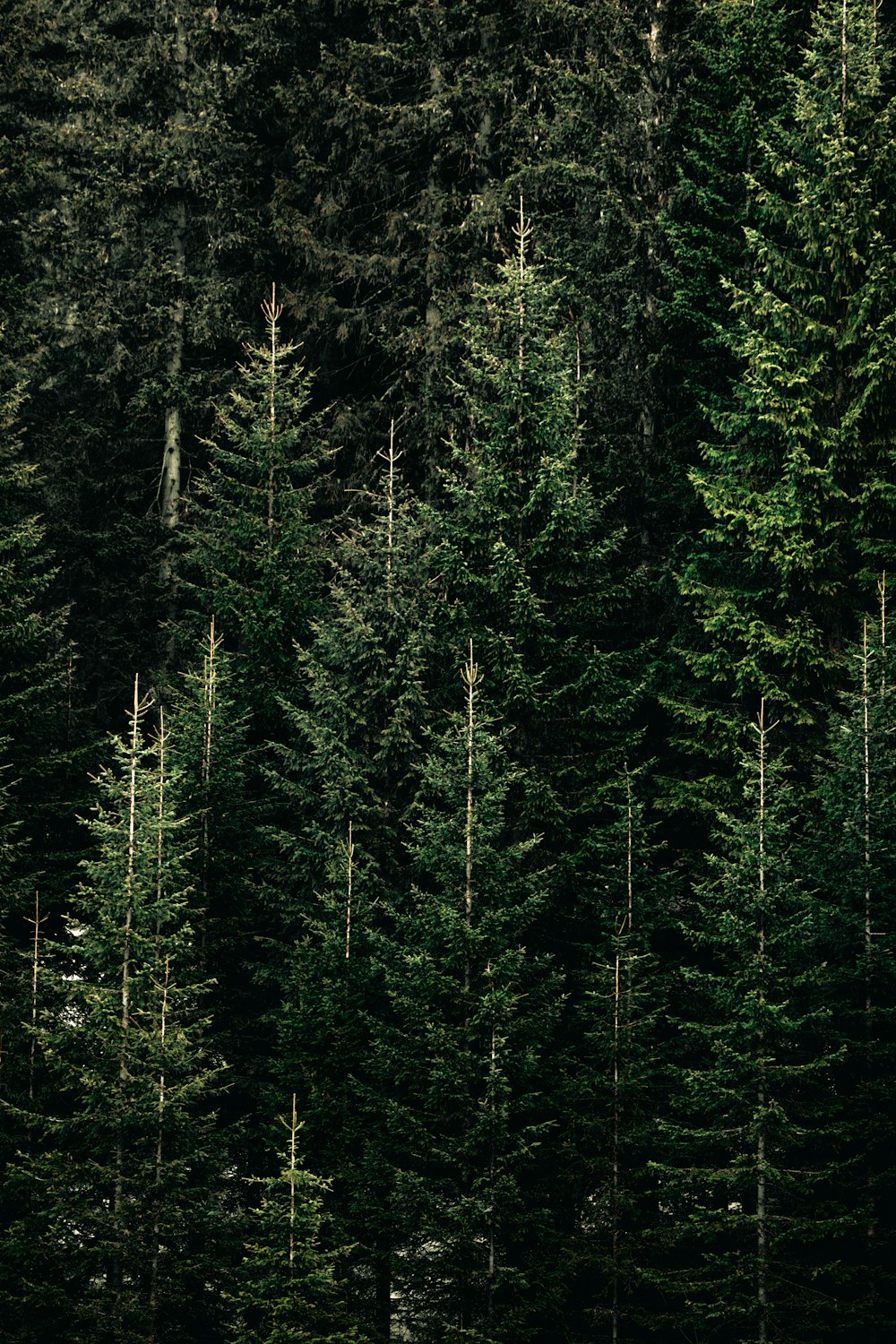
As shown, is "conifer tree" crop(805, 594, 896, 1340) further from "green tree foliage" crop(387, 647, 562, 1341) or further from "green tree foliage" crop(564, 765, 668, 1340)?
"green tree foliage" crop(387, 647, 562, 1341)

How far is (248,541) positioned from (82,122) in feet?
45.4

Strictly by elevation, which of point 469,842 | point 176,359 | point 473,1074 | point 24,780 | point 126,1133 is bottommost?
point 126,1133

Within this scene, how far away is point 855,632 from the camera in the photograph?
20.5 m

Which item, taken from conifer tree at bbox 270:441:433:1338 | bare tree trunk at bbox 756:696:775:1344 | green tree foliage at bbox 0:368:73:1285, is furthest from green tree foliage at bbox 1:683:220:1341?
bare tree trunk at bbox 756:696:775:1344

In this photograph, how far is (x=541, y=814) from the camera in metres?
20.0

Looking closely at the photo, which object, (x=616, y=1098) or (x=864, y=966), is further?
(x=616, y=1098)

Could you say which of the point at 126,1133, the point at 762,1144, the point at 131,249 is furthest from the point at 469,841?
the point at 131,249

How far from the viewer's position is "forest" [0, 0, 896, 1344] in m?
17.1

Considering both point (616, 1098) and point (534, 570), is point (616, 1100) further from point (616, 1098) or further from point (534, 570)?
point (534, 570)

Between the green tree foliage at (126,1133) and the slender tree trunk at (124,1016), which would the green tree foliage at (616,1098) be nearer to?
the green tree foliage at (126,1133)

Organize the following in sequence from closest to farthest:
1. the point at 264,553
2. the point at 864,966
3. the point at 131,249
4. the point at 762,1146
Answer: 1. the point at 762,1146
2. the point at 864,966
3. the point at 264,553
4. the point at 131,249

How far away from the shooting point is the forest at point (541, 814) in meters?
17.1

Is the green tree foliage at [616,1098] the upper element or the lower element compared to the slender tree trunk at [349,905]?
lower

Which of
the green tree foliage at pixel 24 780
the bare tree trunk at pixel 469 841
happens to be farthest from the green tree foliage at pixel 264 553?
the bare tree trunk at pixel 469 841
